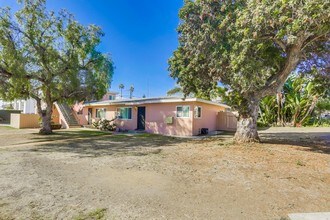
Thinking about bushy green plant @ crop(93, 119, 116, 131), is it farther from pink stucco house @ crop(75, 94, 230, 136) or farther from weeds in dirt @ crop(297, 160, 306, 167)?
weeds in dirt @ crop(297, 160, 306, 167)

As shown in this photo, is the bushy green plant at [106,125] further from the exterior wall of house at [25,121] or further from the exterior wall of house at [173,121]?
the exterior wall of house at [25,121]

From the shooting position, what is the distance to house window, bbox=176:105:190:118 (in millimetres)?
17156

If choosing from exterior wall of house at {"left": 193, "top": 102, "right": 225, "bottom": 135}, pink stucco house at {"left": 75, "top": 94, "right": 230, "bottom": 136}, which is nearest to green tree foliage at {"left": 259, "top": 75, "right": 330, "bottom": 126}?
pink stucco house at {"left": 75, "top": 94, "right": 230, "bottom": 136}

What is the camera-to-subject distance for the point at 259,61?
9.88 metres

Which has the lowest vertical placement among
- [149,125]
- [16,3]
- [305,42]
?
[149,125]

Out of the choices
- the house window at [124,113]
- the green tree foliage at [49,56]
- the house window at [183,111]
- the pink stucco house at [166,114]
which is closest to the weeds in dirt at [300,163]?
the pink stucco house at [166,114]

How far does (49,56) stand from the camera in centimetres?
1500

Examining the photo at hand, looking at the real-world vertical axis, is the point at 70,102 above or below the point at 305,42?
below

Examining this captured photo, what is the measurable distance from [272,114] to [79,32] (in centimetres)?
2181

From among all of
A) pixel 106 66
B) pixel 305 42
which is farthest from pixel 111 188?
pixel 106 66

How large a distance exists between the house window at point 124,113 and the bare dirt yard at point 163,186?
12157mm

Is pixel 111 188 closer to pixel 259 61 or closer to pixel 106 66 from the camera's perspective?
pixel 259 61

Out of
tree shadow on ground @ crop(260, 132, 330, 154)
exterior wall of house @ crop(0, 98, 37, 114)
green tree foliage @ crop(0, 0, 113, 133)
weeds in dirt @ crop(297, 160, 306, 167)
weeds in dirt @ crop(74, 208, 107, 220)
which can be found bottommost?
weeds in dirt @ crop(74, 208, 107, 220)

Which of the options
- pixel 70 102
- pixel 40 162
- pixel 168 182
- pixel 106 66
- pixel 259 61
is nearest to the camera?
pixel 168 182
